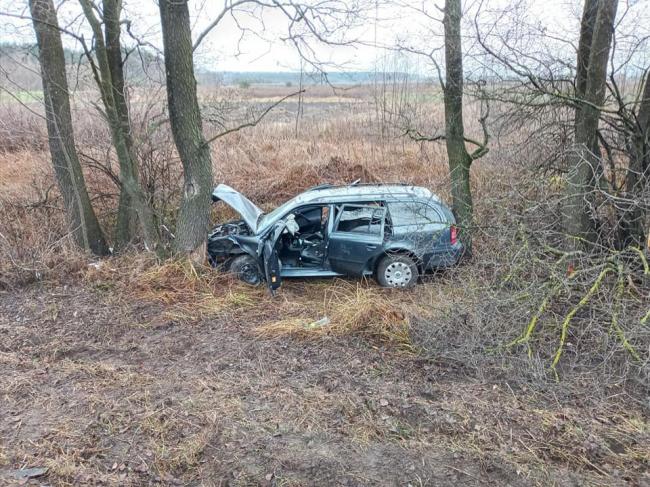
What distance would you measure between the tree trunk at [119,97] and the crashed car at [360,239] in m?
2.50

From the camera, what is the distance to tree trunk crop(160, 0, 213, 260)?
7.54m

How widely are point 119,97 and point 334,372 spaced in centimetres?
607

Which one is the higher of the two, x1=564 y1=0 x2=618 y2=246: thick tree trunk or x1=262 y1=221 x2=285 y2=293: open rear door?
x1=564 y1=0 x2=618 y2=246: thick tree trunk

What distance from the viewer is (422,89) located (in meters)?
14.5

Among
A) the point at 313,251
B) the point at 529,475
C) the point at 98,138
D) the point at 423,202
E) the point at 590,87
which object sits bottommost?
the point at 529,475

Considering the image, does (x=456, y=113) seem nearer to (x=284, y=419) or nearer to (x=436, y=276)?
(x=436, y=276)

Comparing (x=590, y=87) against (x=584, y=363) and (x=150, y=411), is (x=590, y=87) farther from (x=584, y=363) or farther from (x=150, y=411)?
(x=150, y=411)

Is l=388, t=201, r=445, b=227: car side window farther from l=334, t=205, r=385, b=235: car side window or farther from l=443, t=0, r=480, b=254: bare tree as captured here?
l=443, t=0, r=480, b=254: bare tree

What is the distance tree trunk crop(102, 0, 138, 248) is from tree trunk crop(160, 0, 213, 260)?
2.88 ft

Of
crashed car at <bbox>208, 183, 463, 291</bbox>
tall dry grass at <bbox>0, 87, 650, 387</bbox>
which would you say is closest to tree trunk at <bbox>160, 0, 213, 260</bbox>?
tall dry grass at <bbox>0, 87, 650, 387</bbox>

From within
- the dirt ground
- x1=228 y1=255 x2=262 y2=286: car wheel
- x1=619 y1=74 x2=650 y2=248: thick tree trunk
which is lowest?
the dirt ground

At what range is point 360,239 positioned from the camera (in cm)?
750

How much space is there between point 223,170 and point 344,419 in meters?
9.44

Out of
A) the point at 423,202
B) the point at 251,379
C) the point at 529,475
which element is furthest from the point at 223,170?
the point at 529,475
